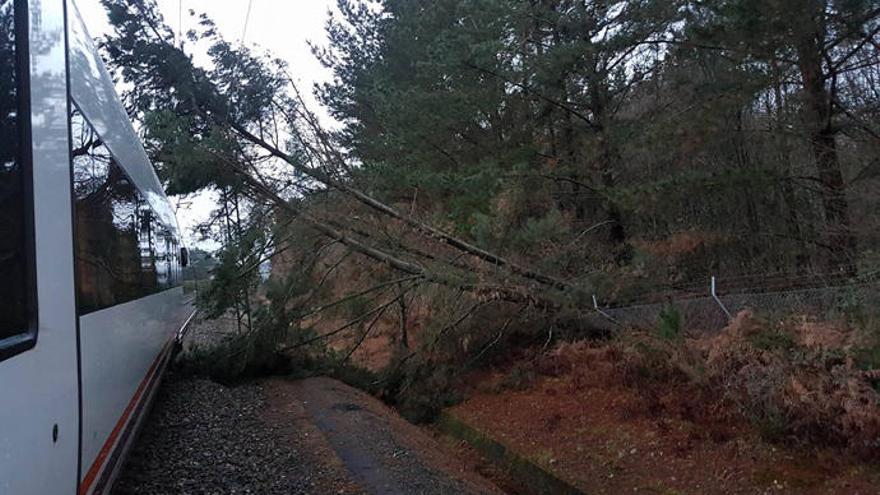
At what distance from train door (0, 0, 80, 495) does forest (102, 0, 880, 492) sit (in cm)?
801

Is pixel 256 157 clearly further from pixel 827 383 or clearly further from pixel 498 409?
pixel 827 383

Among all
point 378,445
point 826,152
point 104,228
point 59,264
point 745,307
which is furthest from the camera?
point 826,152

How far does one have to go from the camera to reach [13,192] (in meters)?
2.88

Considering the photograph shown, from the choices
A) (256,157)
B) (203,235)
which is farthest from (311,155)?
(203,235)

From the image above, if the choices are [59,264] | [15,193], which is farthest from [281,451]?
[15,193]

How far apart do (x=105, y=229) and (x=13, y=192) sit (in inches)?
119

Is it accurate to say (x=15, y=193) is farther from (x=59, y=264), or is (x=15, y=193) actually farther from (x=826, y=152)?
(x=826, y=152)

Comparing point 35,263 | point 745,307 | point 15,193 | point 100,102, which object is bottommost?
point 745,307

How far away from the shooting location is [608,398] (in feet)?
32.2

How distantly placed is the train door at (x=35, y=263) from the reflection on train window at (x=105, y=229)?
0.67 metres

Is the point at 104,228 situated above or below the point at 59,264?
above

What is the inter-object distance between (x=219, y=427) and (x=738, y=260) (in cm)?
1161

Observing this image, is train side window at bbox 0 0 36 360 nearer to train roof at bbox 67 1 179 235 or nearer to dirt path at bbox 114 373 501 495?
train roof at bbox 67 1 179 235

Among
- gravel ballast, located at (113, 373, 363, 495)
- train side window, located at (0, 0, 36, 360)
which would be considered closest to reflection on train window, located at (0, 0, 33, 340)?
train side window, located at (0, 0, 36, 360)
